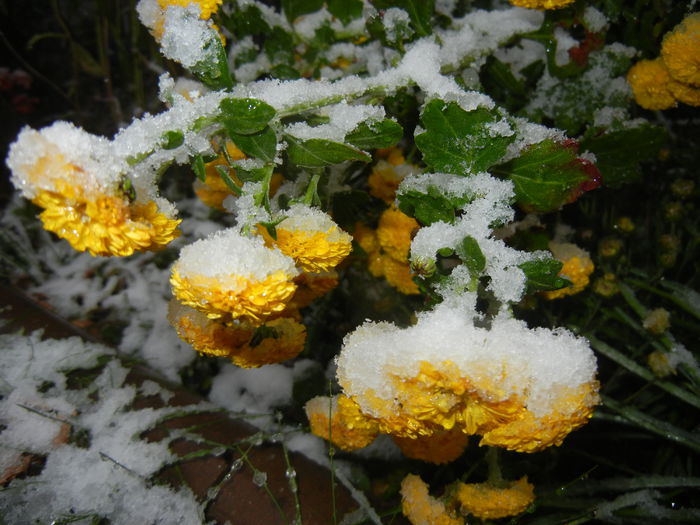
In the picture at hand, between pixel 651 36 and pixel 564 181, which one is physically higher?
pixel 651 36

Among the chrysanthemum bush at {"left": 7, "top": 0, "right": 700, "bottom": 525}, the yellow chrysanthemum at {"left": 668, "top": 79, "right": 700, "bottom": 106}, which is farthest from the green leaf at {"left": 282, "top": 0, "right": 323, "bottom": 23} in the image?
the yellow chrysanthemum at {"left": 668, "top": 79, "right": 700, "bottom": 106}

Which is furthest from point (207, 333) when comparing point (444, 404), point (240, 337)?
point (444, 404)

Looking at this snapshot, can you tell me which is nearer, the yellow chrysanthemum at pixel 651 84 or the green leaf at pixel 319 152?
the green leaf at pixel 319 152

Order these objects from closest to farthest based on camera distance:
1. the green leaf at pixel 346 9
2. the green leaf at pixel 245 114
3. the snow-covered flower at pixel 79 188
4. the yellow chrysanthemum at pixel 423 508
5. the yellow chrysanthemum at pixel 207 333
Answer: the snow-covered flower at pixel 79 188, the green leaf at pixel 245 114, the yellow chrysanthemum at pixel 207 333, the yellow chrysanthemum at pixel 423 508, the green leaf at pixel 346 9

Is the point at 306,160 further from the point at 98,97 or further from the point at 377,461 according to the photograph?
the point at 98,97

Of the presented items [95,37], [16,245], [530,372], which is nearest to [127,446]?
[530,372]

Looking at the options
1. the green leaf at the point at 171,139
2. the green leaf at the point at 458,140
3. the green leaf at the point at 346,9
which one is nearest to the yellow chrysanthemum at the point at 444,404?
the green leaf at the point at 458,140

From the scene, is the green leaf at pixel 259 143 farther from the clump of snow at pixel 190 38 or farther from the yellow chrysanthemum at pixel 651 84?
the yellow chrysanthemum at pixel 651 84
